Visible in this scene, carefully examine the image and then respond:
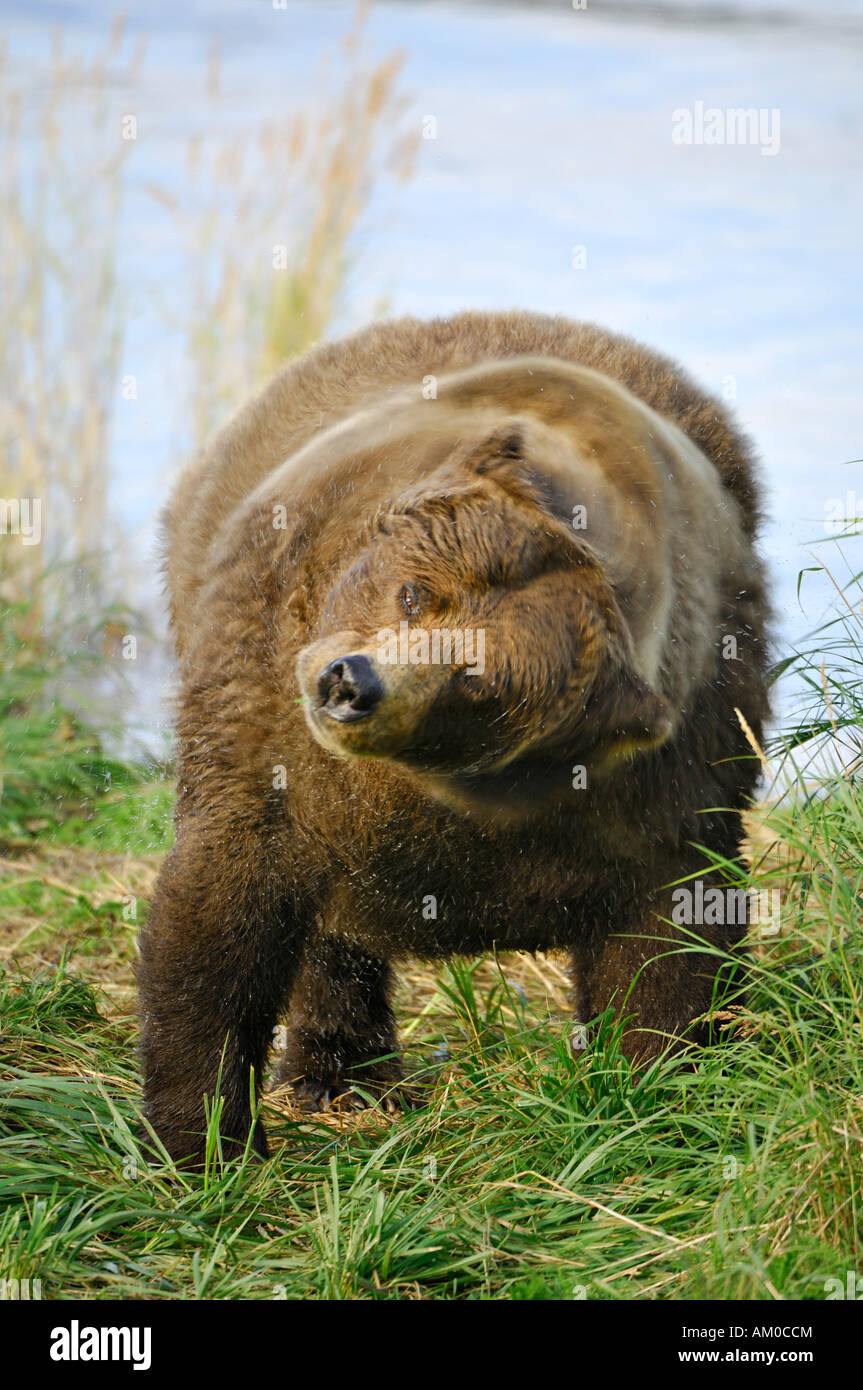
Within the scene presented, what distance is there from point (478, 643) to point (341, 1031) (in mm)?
2315

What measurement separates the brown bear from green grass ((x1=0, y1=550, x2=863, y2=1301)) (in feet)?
0.75

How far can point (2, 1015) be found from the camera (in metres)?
4.64

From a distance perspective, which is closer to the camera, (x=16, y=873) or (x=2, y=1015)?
(x=2, y=1015)

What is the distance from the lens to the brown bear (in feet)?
9.99

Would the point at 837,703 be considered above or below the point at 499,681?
above

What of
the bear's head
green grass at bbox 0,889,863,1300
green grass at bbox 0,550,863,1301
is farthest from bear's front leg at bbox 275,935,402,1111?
the bear's head

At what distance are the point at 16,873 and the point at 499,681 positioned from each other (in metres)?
4.23

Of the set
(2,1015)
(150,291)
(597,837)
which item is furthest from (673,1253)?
(150,291)

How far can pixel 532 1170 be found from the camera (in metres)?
3.54

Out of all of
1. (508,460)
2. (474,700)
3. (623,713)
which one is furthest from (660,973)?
(508,460)

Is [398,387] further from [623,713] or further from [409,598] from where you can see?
[623,713]
